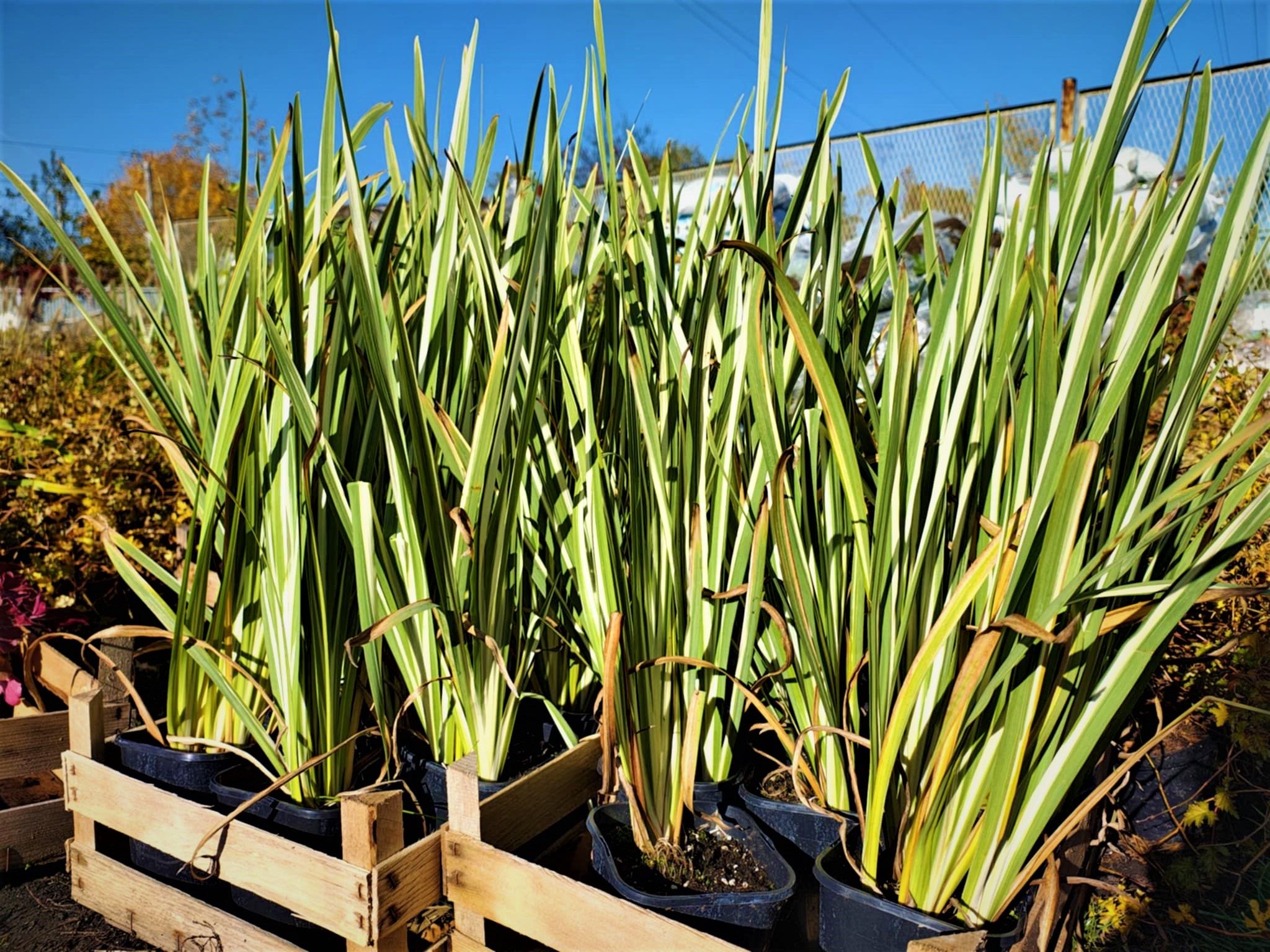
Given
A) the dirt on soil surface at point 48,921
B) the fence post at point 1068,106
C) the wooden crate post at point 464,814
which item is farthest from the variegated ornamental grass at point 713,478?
the fence post at point 1068,106

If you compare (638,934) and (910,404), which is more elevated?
(910,404)

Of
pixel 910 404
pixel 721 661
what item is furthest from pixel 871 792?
pixel 910 404

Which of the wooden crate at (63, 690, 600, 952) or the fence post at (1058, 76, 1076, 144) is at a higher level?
the fence post at (1058, 76, 1076, 144)

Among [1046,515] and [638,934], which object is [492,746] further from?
[1046,515]

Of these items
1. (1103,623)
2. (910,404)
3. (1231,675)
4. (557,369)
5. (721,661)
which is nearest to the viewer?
(1103,623)

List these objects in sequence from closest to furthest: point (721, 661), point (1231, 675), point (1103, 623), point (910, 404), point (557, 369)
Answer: point (1103, 623) < point (910, 404) < point (721, 661) < point (557, 369) < point (1231, 675)

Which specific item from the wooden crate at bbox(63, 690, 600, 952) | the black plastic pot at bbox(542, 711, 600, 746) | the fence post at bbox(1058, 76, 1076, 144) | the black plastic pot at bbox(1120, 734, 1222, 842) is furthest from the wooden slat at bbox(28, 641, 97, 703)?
the fence post at bbox(1058, 76, 1076, 144)

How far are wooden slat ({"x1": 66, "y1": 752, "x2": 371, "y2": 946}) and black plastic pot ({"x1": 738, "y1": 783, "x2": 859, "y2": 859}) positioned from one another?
0.45m

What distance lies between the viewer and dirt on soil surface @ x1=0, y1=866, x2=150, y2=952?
3.96 ft

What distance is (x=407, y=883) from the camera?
99 cm

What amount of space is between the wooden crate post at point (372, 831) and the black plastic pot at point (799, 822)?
1.34 ft

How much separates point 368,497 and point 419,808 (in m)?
0.42

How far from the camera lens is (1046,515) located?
2.59ft

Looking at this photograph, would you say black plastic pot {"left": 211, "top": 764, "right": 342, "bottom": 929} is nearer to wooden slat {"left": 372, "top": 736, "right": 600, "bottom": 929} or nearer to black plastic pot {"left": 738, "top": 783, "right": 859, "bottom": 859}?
wooden slat {"left": 372, "top": 736, "right": 600, "bottom": 929}
